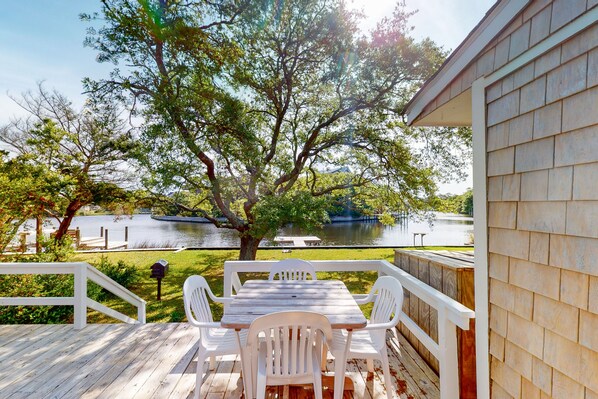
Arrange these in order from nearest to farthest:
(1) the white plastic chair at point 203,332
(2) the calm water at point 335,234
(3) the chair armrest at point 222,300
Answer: (1) the white plastic chair at point 203,332
(3) the chair armrest at point 222,300
(2) the calm water at point 335,234

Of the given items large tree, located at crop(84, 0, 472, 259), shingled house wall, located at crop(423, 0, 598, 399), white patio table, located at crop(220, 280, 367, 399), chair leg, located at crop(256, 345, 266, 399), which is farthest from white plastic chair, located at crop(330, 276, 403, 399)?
large tree, located at crop(84, 0, 472, 259)

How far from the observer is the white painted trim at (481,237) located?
6.10 ft

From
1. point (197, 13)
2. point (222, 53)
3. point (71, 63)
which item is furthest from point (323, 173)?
point (71, 63)

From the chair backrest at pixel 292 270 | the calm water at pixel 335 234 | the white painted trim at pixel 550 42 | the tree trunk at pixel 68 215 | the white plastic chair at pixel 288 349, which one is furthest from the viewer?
the calm water at pixel 335 234

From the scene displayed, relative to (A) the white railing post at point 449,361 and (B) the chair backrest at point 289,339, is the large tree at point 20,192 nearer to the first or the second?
(B) the chair backrest at point 289,339

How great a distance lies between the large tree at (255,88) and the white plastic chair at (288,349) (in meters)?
4.64

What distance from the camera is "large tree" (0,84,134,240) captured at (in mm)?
6926

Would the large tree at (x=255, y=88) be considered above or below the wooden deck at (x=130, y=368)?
above

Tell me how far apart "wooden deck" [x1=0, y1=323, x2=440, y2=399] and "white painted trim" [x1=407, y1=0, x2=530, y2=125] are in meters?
2.30

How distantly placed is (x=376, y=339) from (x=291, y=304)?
0.67 meters

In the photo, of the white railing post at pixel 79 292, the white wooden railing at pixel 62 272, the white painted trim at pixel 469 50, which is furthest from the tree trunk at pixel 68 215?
the white painted trim at pixel 469 50

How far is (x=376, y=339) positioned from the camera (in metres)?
2.28

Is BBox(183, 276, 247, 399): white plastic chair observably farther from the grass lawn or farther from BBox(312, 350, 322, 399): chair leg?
the grass lawn

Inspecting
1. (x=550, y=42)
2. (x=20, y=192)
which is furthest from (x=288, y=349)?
(x=20, y=192)
